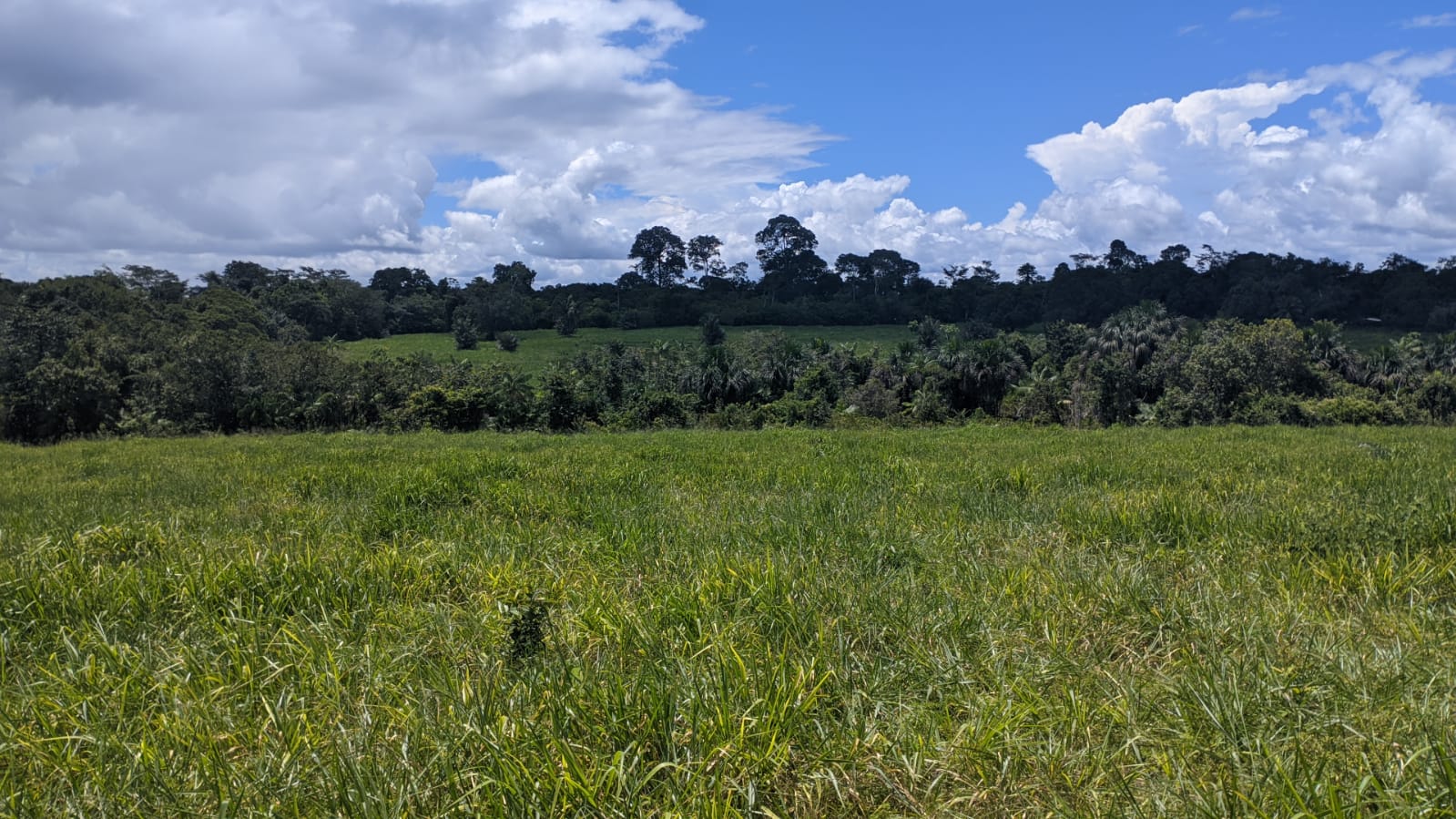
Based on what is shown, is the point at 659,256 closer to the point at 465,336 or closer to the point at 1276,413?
the point at 465,336

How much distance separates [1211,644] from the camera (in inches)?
150

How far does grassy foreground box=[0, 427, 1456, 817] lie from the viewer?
9.30ft

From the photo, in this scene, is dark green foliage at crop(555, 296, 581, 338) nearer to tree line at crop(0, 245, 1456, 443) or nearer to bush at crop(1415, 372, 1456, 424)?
tree line at crop(0, 245, 1456, 443)

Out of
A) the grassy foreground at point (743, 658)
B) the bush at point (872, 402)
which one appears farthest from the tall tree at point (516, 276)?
the grassy foreground at point (743, 658)

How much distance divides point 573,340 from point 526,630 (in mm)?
74233

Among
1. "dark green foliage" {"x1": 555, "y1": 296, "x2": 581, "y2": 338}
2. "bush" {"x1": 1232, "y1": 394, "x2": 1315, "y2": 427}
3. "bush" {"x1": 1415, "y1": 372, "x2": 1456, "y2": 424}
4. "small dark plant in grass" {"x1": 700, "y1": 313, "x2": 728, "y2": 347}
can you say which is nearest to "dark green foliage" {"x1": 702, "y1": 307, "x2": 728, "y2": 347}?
"small dark plant in grass" {"x1": 700, "y1": 313, "x2": 728, "y2": 347}

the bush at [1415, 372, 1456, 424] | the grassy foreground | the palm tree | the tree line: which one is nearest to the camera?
the grassy foreground

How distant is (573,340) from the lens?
7662cm

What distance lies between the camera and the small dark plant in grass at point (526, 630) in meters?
4.04

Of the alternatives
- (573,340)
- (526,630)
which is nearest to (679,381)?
(573,340)

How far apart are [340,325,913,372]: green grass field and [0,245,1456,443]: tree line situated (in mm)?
14624

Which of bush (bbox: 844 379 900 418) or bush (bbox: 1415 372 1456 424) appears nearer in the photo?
bush (bbox: 1415 372 1456 424)

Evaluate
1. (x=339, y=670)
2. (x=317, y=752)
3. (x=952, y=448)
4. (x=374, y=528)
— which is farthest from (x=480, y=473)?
(x=952, y=448)

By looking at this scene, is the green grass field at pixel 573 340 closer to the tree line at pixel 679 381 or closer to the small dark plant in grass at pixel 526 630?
the tree line at pixel 679 381
